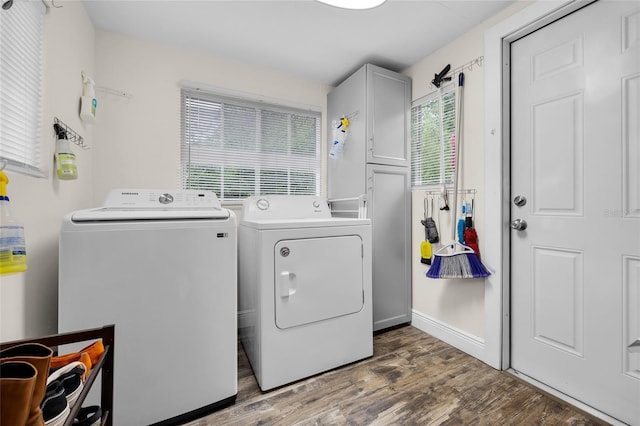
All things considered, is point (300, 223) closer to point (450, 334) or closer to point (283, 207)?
point (283, 207)

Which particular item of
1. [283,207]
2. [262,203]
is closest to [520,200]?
[283,207]

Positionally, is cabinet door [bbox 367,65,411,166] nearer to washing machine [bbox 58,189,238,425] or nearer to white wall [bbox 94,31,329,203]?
white wall [bbox 94,31,329,203]

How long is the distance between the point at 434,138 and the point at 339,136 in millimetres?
801

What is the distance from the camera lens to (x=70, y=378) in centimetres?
65

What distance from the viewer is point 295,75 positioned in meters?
2.59

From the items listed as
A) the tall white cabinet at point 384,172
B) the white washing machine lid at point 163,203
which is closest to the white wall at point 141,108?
the white washing machine lid at point 163,203

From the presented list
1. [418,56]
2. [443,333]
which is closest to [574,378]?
[443,333]

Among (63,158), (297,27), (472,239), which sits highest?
(297,27)

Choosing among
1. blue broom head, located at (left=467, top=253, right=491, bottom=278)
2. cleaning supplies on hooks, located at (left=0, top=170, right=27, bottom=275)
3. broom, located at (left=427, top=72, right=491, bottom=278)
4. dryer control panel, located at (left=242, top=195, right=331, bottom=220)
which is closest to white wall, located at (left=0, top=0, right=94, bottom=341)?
cleaning supplies on hooks, located at (left=0, top=170, right=27, bottom=275)

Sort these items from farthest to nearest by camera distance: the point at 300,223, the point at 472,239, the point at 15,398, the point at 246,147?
1. the point at 246,147
2. the point at 472,239
3. the point at 300,223
4. the point at 15,398

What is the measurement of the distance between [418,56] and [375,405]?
8.19 feet

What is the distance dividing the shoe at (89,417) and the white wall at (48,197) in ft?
1.49

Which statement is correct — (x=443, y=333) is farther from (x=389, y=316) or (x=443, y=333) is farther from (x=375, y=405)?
(x=375, y=405)

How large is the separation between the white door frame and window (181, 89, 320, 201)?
1.51m
